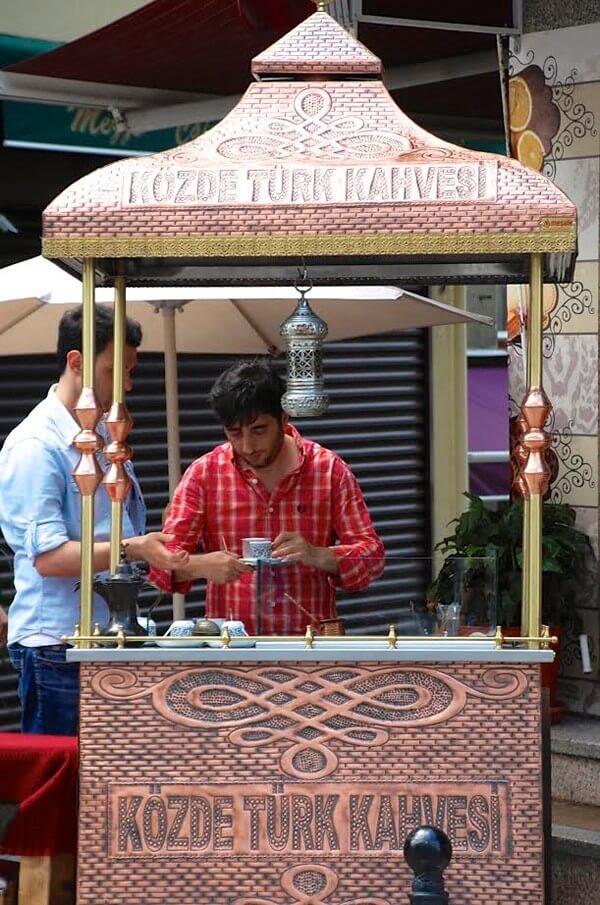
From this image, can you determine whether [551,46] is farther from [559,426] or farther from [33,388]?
[33,388]

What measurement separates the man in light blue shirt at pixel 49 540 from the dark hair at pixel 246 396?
1.12 ft

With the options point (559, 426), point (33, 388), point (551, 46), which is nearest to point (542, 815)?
point (559, 426)

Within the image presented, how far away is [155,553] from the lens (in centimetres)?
536

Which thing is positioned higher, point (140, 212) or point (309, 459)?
point (140, 212)

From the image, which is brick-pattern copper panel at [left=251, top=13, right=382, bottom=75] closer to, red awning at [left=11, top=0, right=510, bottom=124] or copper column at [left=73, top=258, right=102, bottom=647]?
copper column at [left=73, top=258, right=102, bottom=647]

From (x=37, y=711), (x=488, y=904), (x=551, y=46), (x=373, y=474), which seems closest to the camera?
(x=488, y=904)

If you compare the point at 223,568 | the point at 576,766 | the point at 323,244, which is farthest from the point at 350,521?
the point at 576,766

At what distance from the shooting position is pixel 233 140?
192 inches

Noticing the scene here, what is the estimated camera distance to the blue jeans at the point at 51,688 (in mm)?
5594

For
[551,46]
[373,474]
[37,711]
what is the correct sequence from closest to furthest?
[37,711]
[551,46]
[373,474]

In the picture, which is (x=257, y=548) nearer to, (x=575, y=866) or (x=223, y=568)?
(x=223, y=568)

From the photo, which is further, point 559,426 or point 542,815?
point 559,426

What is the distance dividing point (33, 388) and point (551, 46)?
3.59 meters

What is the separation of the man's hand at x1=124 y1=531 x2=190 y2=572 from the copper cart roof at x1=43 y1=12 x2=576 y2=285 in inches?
43.3
